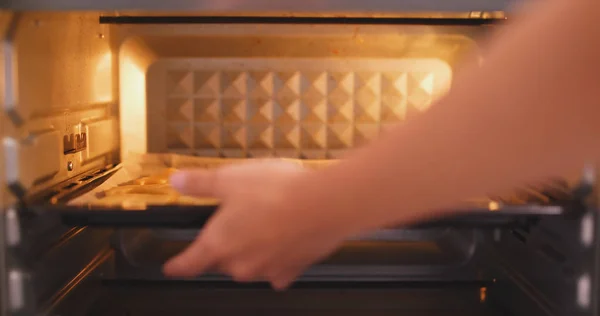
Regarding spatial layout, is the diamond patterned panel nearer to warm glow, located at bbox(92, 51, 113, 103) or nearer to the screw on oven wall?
warm glow, located at bbox(92, 51, 113, 103)

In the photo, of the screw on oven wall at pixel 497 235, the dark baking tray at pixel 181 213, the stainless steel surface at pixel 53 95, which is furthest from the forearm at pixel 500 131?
the screw on oven wall at pixel 497 235

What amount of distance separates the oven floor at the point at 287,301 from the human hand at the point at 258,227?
15.2 inches

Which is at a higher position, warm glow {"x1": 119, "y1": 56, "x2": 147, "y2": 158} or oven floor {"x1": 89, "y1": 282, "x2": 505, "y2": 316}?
warm glow {"x1": 119, "y1": 56, "x2": 147, "y2": 158}

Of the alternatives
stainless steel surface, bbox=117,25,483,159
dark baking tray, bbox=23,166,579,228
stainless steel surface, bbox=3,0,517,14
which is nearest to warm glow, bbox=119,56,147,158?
stainless steel surface, bbox=117,25,483,159

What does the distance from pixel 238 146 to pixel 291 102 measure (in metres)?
0.15

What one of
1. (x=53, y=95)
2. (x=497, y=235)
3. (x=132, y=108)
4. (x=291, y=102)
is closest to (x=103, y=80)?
(x=132, y=108)

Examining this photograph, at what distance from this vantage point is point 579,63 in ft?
1.61

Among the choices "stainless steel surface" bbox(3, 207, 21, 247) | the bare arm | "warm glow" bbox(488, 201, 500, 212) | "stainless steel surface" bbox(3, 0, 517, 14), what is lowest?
"stainless steel surface" bbox(3, 207, 21, 247)

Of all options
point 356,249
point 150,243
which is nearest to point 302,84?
point 356,249

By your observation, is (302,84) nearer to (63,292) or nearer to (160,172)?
(160,172)

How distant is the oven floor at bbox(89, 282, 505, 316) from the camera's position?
108 centimetres

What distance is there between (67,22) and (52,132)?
20 centimetres

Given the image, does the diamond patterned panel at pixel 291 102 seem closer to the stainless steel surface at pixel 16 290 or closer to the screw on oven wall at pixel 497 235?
the screw on oven wall at pixel 497 235

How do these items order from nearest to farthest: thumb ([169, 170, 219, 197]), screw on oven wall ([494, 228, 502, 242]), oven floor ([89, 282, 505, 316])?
thumb ([169, 170, 219, 197]), oven floor ([89, 282, 505, 316]), screw on oven wall ([494, 228, 502, 242])
